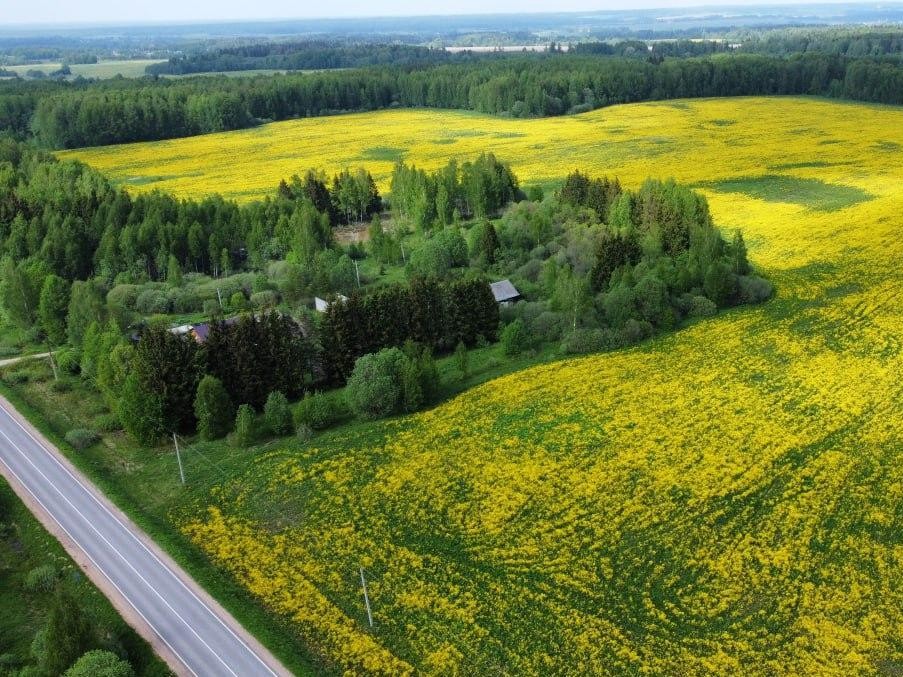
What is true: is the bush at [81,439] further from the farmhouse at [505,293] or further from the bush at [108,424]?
the farmhouse at [505,293]

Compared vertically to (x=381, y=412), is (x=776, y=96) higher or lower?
higher

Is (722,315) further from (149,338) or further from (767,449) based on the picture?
(149,338)

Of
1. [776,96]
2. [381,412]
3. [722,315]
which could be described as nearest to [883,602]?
[381,412]

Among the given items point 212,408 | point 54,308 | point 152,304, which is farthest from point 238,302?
point 212,408

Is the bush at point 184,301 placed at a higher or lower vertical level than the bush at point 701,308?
lower

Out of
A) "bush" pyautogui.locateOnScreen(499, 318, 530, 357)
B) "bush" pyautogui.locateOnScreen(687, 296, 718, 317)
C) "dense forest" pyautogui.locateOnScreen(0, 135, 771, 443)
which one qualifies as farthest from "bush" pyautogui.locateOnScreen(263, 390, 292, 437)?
"bush" pyautogui.locateOnScreen(687, 296, 718, 317)

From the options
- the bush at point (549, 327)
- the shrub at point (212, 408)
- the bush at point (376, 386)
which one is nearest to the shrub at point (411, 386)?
the bush at point (376, 386)
